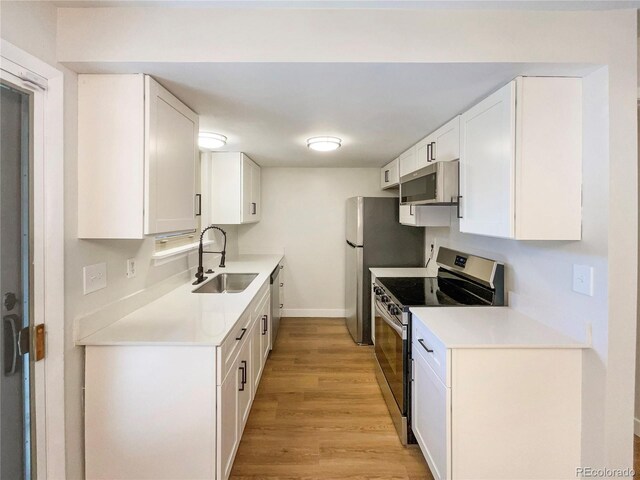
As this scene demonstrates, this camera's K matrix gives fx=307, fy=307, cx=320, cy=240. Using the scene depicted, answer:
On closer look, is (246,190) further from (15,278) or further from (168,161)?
(15,278)

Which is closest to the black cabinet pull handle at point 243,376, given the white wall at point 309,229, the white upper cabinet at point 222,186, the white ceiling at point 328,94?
the white ceiling at point 328,94

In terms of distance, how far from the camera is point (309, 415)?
7.34 ft

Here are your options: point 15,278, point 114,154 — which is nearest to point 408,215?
point 114,154

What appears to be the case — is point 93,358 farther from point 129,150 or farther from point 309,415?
point 309,415

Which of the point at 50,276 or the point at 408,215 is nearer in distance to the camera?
the point at 50,276

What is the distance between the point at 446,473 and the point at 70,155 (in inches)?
87.8

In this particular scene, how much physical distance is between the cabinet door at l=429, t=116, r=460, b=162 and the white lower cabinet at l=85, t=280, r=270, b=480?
1829 mm

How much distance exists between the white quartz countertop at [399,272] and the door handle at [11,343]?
2.52m

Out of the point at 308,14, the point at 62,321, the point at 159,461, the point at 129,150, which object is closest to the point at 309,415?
the point at 159,461

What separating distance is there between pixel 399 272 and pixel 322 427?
1.65m

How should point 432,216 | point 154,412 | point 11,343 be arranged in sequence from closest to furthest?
point 11,343 → point 154,412 → point 432,216

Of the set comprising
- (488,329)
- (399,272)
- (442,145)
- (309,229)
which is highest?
(442,145)

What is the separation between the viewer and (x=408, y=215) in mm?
3080

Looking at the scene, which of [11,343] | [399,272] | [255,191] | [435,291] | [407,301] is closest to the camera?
[11,343]
